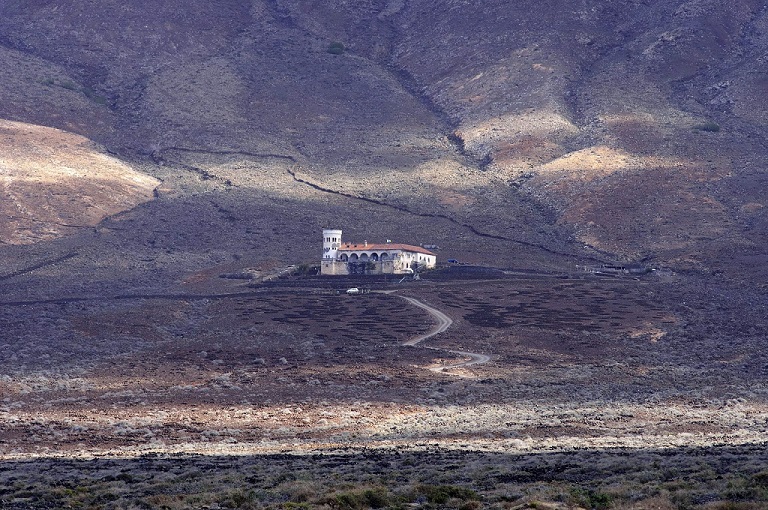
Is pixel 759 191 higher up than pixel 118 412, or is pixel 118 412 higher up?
pixel 759 191

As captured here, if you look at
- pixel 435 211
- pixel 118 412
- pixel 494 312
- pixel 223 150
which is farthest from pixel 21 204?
pixel 118 412

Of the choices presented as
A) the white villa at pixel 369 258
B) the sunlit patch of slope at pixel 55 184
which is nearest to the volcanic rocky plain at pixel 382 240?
the sunlit patch of slope at pixel 55 184

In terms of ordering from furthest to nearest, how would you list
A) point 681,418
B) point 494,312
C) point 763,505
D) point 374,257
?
point 374,257 → point 494,312 → point 681,418 → point 763,505

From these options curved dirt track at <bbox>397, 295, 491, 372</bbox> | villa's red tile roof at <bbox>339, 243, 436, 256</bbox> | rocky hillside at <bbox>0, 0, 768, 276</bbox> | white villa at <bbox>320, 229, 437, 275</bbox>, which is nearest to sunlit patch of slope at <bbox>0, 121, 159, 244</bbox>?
rocky hillside at <bbox>0, 0, 768, 276</bbox>

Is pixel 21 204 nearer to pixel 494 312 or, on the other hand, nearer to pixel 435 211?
pixel 435 211

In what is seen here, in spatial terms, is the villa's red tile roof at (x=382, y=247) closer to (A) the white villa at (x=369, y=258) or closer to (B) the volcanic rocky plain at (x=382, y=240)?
(A) the white villa at (x=369, y=258)

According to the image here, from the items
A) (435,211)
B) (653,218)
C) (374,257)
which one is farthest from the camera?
(435,211)
